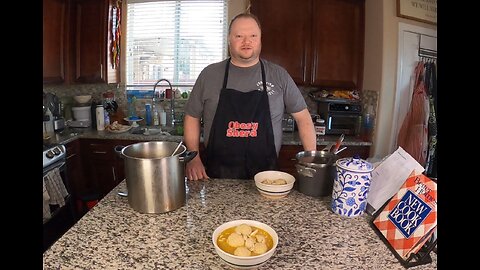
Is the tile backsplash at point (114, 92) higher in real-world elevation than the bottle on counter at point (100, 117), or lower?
higher

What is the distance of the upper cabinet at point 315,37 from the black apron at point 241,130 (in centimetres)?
123

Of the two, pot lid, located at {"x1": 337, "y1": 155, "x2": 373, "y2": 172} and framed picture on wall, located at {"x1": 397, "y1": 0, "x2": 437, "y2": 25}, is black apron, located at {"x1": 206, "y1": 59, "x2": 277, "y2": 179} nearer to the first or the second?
pot lid, located at {"x1": 337, "y1": 155, "x2": 373, "y2": 172}

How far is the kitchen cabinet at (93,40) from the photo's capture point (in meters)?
2.50

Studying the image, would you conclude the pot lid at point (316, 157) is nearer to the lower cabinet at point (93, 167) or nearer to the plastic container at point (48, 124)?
the lower cabinet at point (93, 167)

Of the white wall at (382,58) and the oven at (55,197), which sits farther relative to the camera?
the white wall at (382,58)

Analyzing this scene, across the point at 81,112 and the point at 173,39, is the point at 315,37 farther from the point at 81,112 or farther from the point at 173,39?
the point at 81,112

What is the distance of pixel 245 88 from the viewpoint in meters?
1.36

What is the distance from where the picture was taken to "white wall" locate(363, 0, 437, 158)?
224 cm

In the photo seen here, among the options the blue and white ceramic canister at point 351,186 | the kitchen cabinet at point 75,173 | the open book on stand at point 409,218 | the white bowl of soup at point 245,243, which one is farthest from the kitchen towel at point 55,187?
the open book on stand at point 409,218

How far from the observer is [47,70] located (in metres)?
2.30

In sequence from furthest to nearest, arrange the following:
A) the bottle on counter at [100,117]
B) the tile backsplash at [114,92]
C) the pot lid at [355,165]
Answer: the tile backsplash at [114,92] → the bottle on counter at [100,117] → the pot lid at [355,165]

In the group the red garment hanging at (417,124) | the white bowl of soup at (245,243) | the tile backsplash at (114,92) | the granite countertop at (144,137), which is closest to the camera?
the white bowl of soup at (245,243)
